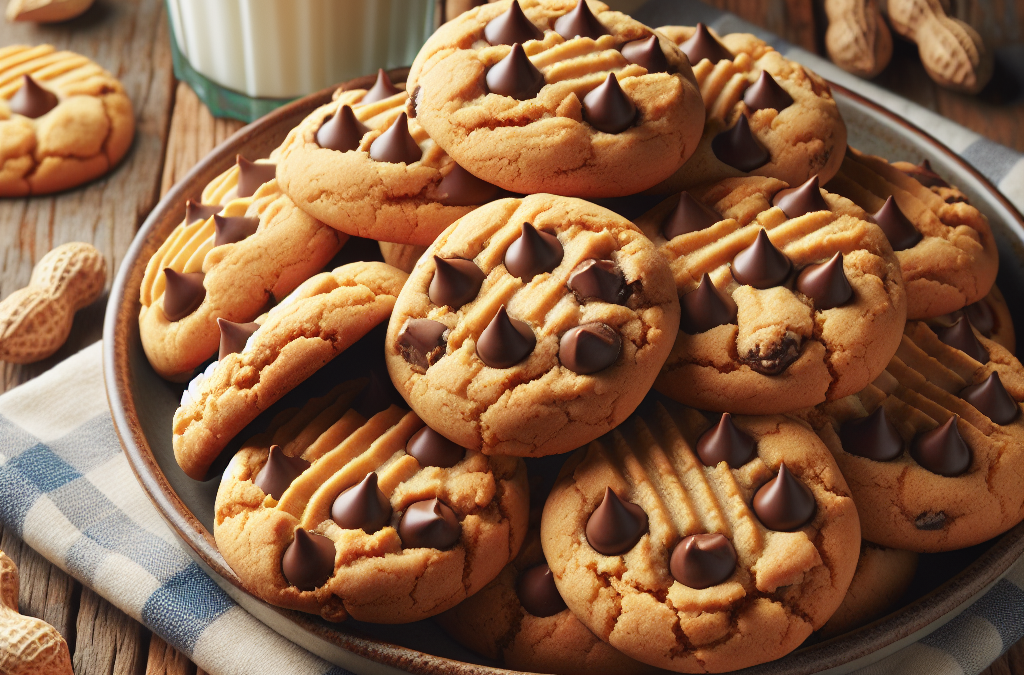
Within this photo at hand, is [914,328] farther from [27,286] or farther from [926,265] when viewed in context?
[27,286]

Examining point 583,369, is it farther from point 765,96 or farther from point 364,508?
point 765,96

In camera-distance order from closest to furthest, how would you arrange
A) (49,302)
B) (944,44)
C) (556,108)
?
(556,108)
(49,302)
(944,44)

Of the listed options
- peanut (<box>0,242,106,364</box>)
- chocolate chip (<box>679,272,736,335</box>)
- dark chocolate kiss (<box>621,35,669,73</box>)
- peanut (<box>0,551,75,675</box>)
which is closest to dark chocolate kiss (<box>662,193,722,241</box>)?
chocolate chip (<box>679,272,736,335</box>)

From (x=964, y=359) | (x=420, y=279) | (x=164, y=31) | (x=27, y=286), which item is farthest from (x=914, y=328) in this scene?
(x=164, y=31)

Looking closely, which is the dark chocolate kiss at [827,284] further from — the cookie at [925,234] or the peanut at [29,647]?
the peanut at [29,647]

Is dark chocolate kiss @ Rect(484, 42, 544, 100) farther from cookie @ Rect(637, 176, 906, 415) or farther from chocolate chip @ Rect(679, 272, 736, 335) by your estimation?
chocolate chip @ Rect(679, 272, 736, 335)

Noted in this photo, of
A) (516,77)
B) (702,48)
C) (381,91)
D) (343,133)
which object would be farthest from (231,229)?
(702,48)
